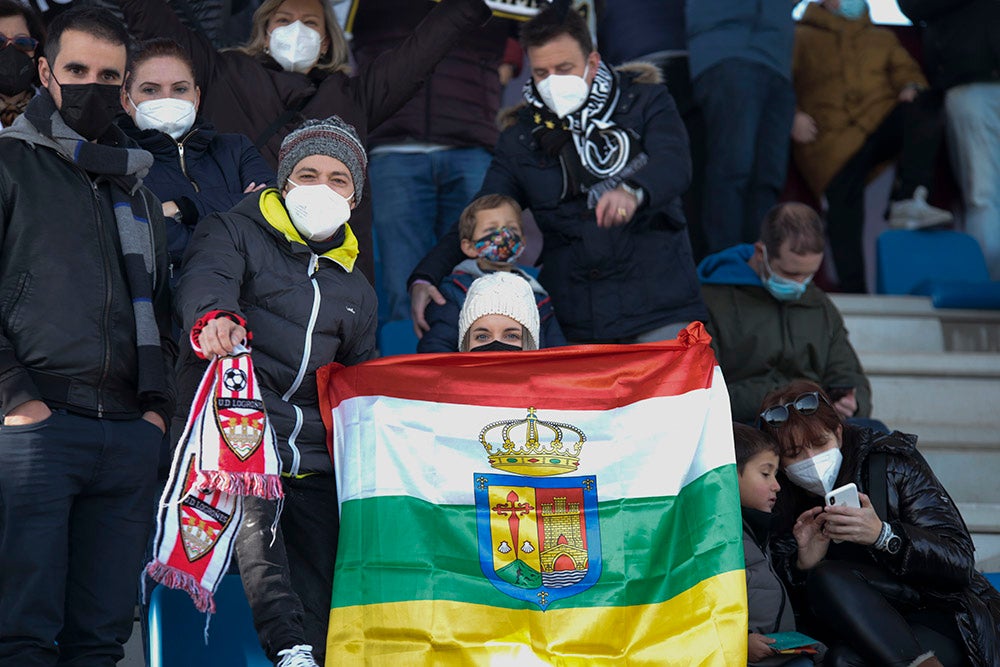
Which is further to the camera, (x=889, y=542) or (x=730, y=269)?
(x=730, y=269)

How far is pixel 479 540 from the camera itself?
3.86 m

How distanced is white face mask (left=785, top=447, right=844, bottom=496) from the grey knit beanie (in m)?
1.61

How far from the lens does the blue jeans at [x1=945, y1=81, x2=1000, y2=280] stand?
7672mm

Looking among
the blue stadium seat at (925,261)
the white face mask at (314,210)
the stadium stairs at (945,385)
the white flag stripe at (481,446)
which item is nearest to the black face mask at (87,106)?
the white face mask at (314,210)

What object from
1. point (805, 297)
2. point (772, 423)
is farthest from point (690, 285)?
point (772, 423)

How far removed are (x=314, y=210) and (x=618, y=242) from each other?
171 cm

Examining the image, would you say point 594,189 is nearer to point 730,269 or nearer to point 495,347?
point 730,269

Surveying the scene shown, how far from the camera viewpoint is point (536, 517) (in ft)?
12.7

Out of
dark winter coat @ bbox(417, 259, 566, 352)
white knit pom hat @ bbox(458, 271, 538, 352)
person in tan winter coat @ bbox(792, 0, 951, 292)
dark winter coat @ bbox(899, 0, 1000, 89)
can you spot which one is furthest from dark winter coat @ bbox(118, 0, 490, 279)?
dark winter coat @ bbox(899, 0, 1000, 89)

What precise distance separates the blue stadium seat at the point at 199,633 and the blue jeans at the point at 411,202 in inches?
102

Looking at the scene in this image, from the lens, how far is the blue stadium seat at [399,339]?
6.06m

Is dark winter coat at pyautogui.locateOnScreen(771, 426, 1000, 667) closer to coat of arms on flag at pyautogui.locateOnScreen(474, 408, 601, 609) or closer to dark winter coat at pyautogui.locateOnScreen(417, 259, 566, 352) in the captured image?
coat of arms on flag at pyautogui.locateOnScreen(474, 408, 601, 609)

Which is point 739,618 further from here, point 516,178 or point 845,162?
point 845,162

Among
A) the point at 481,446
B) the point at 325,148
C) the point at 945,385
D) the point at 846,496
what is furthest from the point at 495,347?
the point at 945,385
